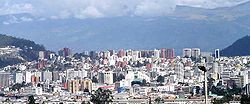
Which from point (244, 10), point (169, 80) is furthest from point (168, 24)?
point (169, 80)

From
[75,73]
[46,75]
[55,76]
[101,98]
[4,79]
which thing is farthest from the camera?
[55,76]

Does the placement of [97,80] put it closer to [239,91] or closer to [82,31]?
[239,91]

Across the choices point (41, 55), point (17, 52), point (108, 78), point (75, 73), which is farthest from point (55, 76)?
point (41, 55)

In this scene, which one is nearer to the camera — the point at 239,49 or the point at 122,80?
the point at 122,80

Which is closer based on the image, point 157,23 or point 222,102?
point 222,102

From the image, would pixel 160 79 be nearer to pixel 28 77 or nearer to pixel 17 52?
pixel 28 77

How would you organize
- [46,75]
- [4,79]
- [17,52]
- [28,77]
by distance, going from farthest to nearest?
[17,52]
[46,75]
[28,77]
[4,79]

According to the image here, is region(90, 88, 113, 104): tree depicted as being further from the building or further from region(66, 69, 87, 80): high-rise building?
region(66, 69, 87, 80): high-rise building

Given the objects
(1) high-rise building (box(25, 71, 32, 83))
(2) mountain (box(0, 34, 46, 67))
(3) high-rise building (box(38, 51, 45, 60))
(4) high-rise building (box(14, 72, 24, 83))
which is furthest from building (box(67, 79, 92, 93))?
(3) high-rise building (box(38, 51, 45, 60))

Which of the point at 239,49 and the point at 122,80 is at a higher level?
the point at 239,49
